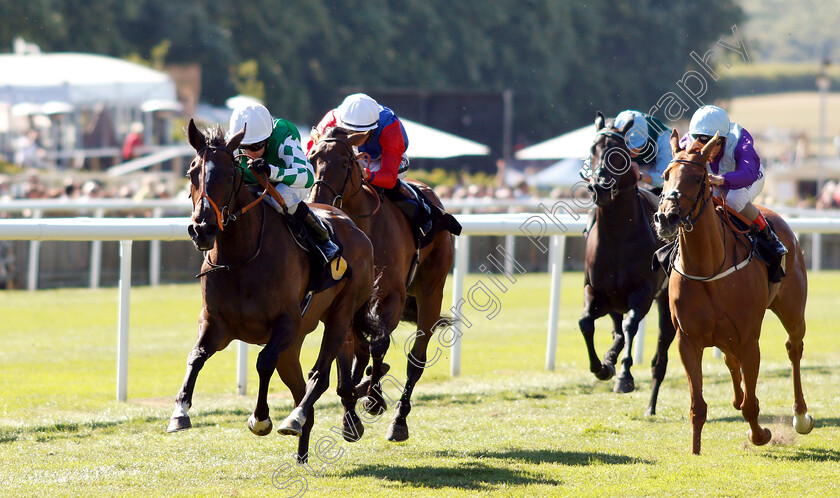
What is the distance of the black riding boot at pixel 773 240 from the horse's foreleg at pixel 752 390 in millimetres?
553

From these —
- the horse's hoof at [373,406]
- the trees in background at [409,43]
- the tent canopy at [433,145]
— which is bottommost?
the horse's hoof at [373,406]

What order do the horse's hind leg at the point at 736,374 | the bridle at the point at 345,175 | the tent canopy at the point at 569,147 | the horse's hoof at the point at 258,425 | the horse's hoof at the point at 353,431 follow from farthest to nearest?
1. the tent canopy at the point at 569,147
2. the horse's hind leg at the point at 736,374
3. the bridle at the point at 345,175
4. the horse's hoof at the point at 353,431
5. the horse's hoof at the point at 258,425

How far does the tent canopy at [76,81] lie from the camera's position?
825 inches

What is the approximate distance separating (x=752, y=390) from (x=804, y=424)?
2.21ft

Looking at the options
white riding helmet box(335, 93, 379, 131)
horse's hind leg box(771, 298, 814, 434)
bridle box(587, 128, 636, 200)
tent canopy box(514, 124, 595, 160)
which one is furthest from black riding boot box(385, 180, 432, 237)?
tent canopy box(514, 124, 595, 160)

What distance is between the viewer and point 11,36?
92.2ft

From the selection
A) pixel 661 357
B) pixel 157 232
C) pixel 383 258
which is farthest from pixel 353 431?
pixel 157 232

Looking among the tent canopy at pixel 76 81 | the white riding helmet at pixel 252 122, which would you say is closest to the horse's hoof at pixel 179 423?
the white riding helmet at pixel 252 122

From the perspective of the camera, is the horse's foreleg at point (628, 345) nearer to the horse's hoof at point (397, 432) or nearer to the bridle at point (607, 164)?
the bridle at point (607, 164)

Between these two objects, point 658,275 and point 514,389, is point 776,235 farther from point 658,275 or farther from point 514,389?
point 514,389

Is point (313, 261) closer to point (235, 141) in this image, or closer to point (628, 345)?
point (235, 141)

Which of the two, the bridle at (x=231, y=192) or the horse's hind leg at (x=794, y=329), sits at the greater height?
the bridle at (x=231, y=192)

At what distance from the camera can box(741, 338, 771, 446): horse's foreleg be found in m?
5.88

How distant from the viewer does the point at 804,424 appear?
640 centimetres
